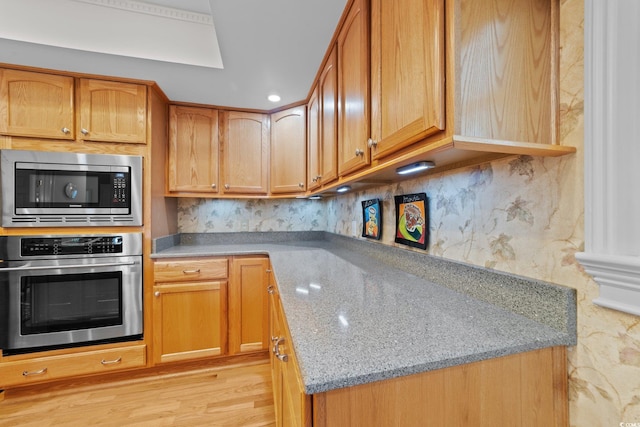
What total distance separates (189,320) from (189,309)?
8 centimetres

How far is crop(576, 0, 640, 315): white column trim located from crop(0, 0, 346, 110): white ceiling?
3.23 ft

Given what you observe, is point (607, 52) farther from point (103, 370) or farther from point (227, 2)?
point (103, 370)

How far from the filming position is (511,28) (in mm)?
680

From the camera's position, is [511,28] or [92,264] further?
[92,264]

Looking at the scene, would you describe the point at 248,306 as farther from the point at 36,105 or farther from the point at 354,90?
the point at 36,105

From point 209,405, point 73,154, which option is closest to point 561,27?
point 209,405

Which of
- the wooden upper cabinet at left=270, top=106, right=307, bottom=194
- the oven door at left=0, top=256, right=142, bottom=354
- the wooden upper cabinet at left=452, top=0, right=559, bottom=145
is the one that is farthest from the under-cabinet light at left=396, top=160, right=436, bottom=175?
the oven door at left=0, top=256, right=142, bottom=354

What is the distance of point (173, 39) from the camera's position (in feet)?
5.43

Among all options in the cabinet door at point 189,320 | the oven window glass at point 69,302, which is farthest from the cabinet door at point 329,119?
the oven window glass at point 69,302

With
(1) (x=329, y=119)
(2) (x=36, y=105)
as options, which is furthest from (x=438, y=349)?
(2) (x=36, y=105)

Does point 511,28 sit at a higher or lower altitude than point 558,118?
higher

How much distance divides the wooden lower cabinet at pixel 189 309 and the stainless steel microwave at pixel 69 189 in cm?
49

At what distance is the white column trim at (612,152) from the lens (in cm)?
55

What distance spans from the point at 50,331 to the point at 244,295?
1254 mm
